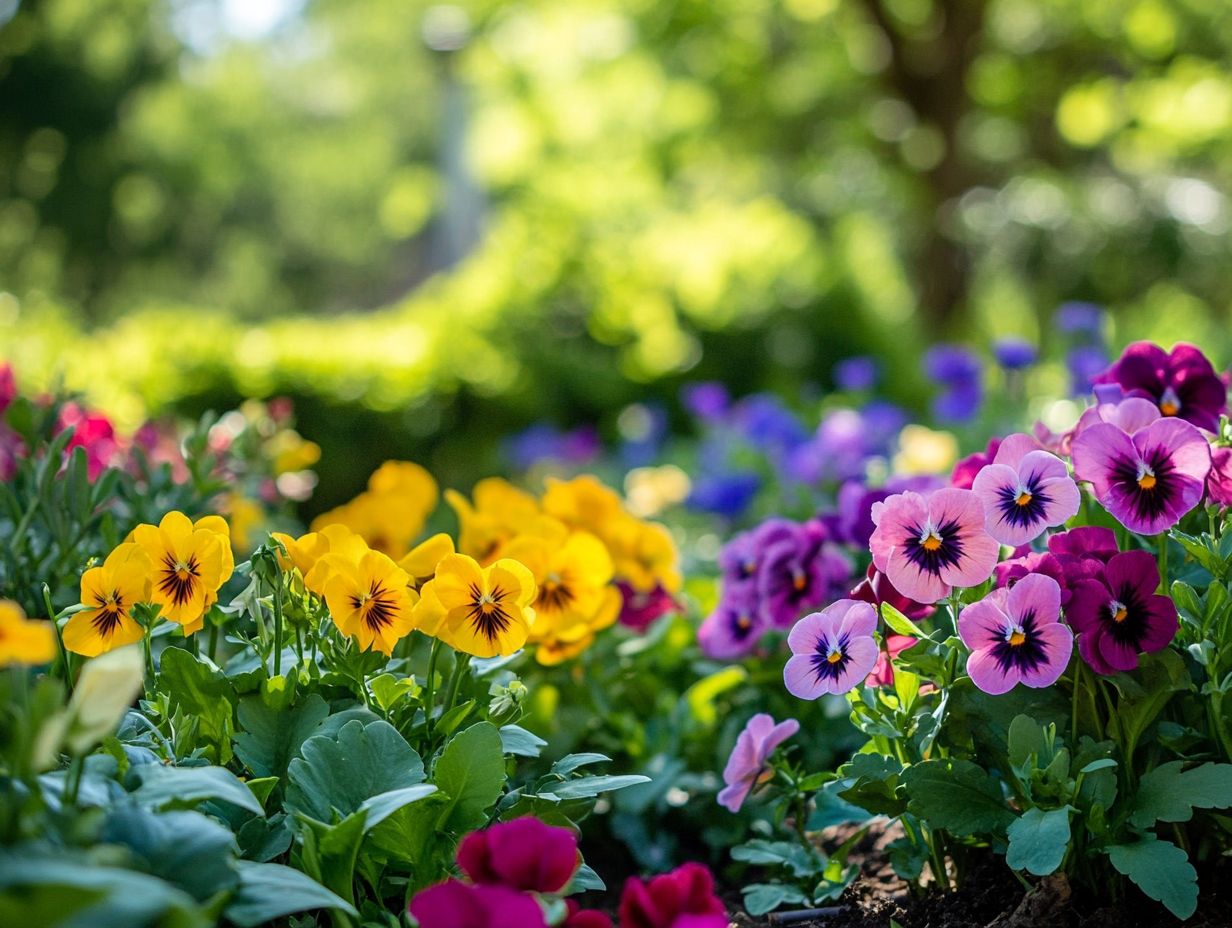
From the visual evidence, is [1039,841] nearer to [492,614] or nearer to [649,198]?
[492,614]

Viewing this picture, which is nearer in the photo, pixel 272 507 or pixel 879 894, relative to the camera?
pixel 879 894

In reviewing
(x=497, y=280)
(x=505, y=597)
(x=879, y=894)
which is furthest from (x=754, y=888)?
(x=497, y=280)

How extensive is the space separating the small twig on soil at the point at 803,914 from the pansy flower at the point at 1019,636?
1.63ft

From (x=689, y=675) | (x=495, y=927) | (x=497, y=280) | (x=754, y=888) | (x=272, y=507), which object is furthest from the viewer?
(x=497, y=280)

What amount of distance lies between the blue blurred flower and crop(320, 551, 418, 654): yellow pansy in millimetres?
2080

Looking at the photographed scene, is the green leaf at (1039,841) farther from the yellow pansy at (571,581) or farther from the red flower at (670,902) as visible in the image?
the yellow pansy at (571,581)

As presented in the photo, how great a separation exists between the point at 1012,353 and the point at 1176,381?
7.18 ft

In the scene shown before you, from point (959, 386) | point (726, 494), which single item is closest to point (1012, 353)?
point (959, 386)

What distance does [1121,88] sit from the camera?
38.2 feet

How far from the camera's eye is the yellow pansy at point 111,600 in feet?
4.66

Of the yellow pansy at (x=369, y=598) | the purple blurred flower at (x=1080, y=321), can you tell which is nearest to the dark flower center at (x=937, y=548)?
the yellow pansy at (x=369, y=598)

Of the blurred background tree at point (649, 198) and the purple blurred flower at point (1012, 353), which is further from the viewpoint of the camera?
the blurred background tree at point (649, 198)

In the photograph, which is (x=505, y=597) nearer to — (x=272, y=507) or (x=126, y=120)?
(x=272, y=507)

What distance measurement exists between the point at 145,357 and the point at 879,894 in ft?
16.7
